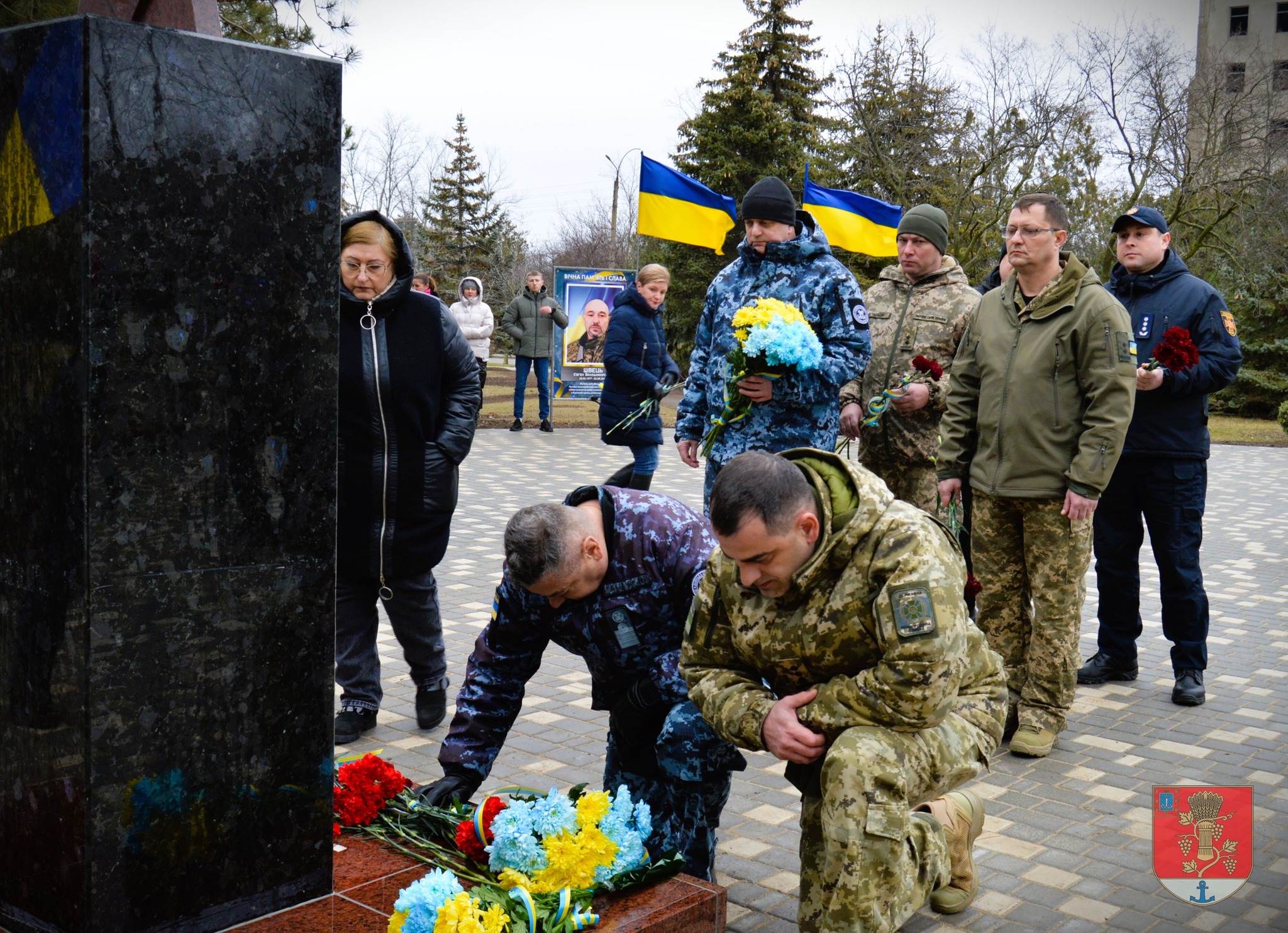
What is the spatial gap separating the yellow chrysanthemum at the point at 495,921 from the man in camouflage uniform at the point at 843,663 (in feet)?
2.28

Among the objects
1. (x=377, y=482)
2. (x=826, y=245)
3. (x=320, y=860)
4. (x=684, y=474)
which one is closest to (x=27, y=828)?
(x=320, y=860)

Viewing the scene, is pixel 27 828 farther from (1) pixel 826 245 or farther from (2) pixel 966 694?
(1) pixel 826 245

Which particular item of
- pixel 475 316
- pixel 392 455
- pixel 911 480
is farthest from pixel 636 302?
pixel 475 316

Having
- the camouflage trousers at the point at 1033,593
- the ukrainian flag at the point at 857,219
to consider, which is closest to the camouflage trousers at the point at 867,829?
the camouflage trousers at the point at 1033,593

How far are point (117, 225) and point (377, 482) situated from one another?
87.3 inches

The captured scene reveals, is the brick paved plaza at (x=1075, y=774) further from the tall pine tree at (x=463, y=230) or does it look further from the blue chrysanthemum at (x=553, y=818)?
the tall pine tree at (x=463, y=230)

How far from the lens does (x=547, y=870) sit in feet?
9.05

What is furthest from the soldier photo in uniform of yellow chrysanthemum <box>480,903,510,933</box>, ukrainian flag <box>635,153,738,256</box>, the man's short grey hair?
yellow chrysanthemum <box>480,903,510,933</box>

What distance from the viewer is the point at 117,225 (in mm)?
2332

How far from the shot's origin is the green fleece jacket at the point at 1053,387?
4441 mm

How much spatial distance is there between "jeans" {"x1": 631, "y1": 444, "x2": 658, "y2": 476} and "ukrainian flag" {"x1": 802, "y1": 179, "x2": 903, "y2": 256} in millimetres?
2761

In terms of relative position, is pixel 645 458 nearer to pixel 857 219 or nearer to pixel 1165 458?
pixel 857 219

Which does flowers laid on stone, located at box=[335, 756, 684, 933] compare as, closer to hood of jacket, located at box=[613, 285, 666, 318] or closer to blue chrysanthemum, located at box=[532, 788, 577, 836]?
blue chrysanthemum, located at box=[532, 788, 577, 836]

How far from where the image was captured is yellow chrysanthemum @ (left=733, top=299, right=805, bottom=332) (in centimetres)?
479
